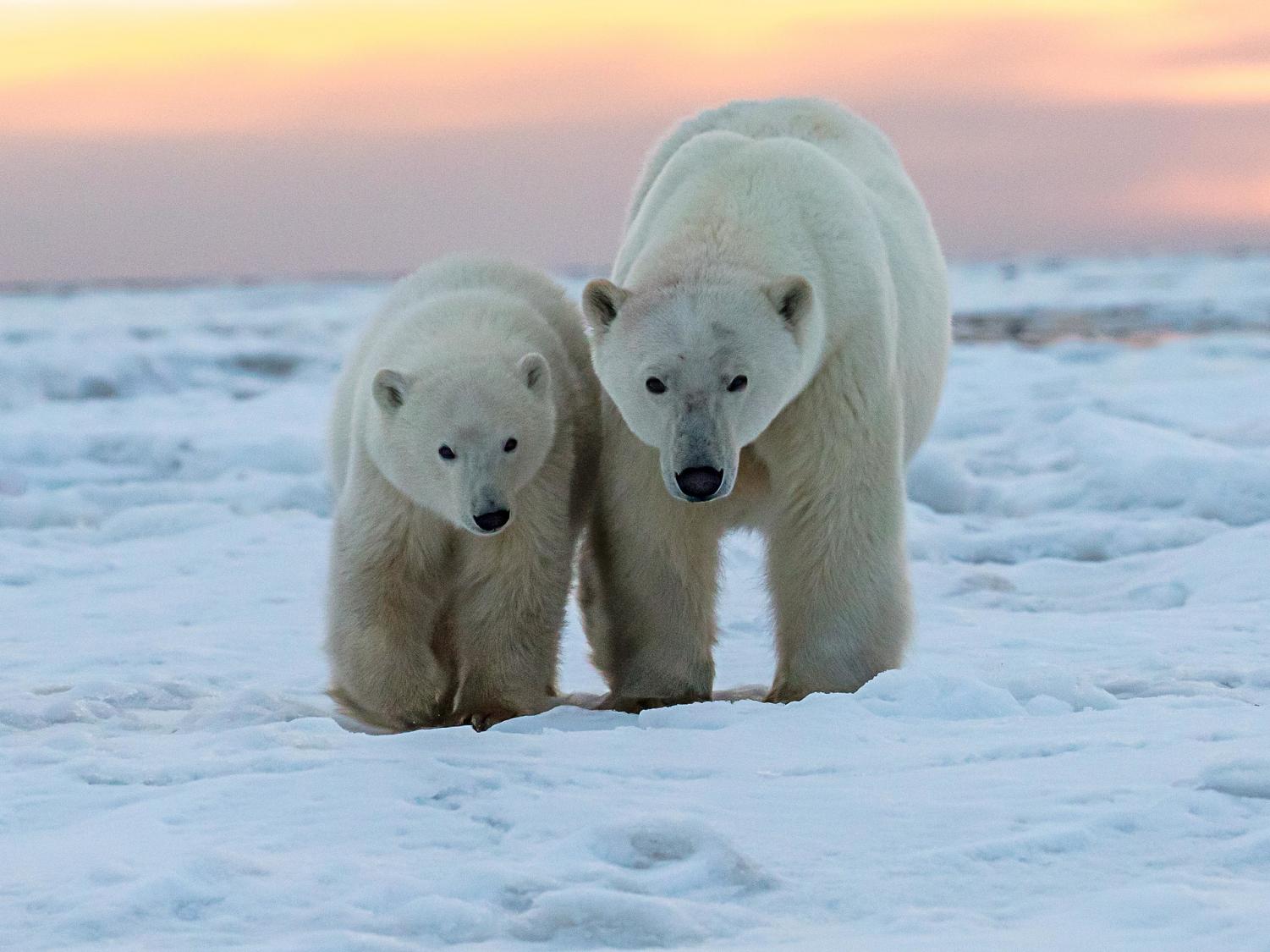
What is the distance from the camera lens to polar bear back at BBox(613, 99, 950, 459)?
406cm

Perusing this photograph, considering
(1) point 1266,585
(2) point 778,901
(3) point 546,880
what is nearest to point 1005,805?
(2) point 778,901

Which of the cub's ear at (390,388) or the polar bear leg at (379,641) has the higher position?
the cub's ear at (390,388)

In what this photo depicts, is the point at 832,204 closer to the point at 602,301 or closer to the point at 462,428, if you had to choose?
the point at 602,301

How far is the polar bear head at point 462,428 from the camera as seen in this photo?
3.90 meters

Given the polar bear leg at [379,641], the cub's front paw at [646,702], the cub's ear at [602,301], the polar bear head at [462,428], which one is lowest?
the cub's front paw at [646,702]

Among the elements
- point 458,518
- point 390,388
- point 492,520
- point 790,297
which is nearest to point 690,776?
point 492,520

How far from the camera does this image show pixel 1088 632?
16.3ft

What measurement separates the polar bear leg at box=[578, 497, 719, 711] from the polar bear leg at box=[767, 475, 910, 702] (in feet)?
0.66

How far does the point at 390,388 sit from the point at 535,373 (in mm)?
377

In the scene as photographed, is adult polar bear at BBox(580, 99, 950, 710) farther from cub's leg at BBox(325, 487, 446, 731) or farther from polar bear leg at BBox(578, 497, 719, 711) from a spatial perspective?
cub's leg at BBox(325, 487, 446, 731)

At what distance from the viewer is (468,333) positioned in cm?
428

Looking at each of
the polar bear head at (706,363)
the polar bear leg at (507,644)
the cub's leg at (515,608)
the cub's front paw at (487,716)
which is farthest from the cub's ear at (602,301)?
the cub's front paw at (487,716)

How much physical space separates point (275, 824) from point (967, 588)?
383cm

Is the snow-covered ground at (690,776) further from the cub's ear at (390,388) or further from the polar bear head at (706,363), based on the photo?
the cub's ear at (390,388)
